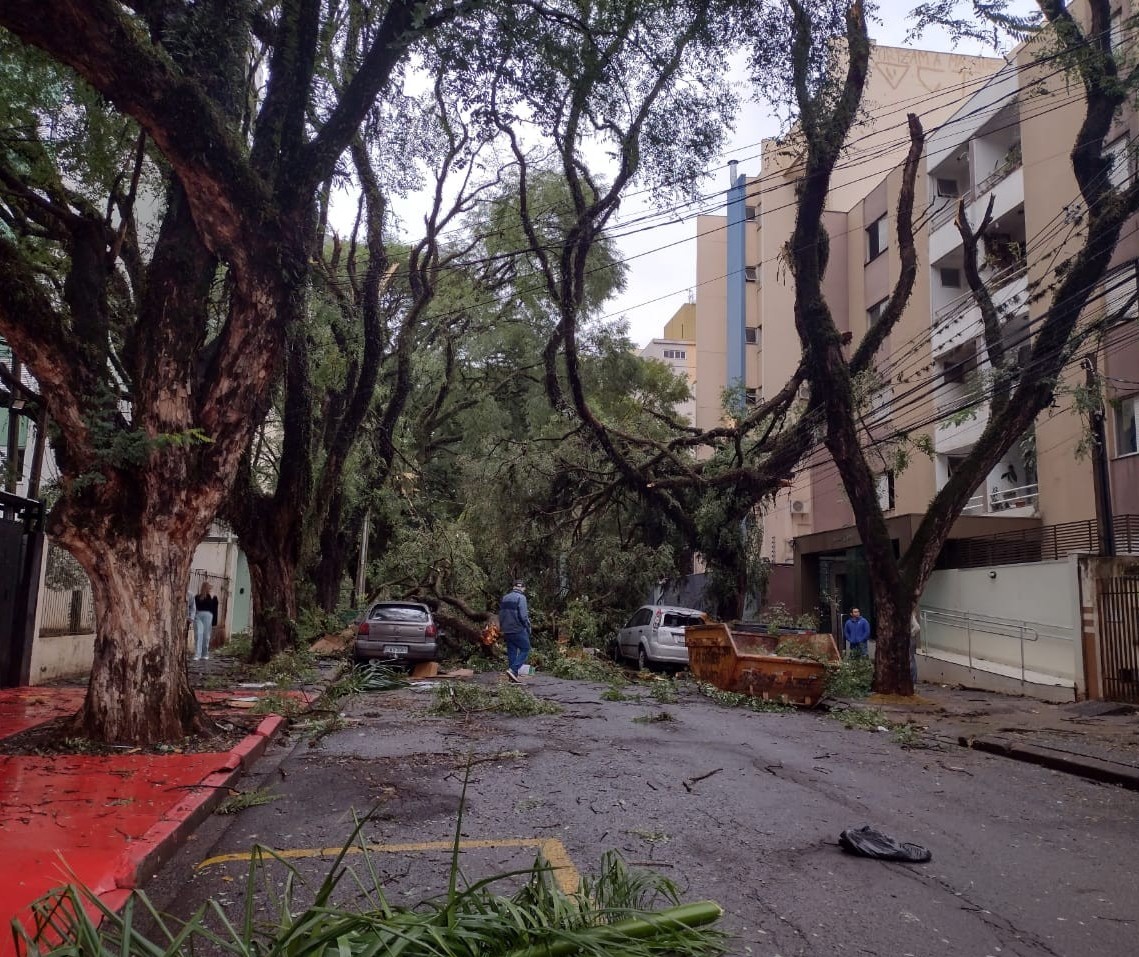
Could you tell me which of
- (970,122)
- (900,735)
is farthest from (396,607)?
(970,122)

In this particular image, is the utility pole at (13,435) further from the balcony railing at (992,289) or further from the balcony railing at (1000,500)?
the balcony railing at (1000,500)

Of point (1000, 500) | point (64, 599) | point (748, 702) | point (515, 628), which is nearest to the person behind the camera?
point (748, 702)

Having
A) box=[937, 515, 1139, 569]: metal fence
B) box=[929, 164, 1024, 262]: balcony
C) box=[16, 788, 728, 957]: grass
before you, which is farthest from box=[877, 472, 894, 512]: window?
box=[16, 788, 728, 957]: grass

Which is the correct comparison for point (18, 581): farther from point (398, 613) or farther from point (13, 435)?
point (398, 613)

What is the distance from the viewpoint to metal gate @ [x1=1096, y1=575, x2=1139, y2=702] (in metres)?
15.1

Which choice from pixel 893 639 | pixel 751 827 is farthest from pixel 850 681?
pixel 751 827

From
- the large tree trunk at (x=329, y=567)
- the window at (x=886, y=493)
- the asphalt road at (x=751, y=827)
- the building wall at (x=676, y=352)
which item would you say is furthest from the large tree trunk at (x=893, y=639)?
the building wall at (x=676, y=352)

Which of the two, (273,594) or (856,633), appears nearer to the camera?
(273,594)

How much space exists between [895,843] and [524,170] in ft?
48.7

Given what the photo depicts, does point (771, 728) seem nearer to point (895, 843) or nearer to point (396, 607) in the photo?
point (895, 843)

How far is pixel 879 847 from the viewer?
5.66m

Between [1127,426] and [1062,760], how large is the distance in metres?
11.6

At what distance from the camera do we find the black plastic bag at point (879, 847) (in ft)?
18.3

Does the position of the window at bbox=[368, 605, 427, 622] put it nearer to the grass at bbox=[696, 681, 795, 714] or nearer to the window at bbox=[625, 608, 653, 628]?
the window at bbox=[625, 608, 653, 628]
